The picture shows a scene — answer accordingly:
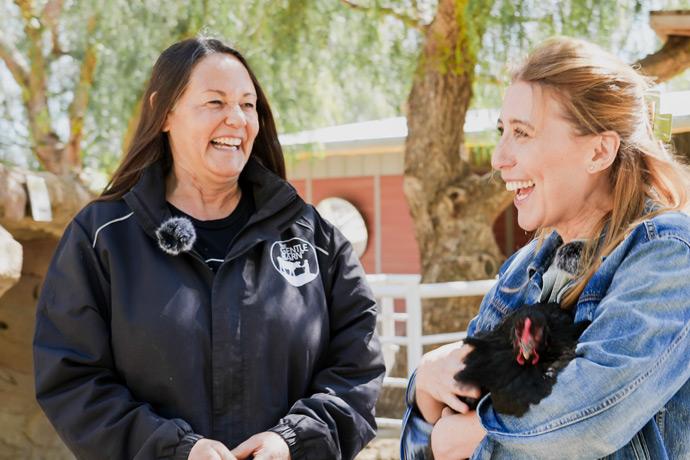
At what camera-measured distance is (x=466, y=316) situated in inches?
297

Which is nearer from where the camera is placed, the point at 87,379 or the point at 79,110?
the point at 87,379

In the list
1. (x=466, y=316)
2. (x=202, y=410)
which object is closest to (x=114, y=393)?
(x=202, y=410)

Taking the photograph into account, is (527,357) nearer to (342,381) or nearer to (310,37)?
(342,381)

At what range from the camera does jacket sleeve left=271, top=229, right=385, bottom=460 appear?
240 cm

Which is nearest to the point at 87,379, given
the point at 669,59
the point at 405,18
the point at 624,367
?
the point at 624,367

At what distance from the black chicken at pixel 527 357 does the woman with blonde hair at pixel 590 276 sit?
0.02 m

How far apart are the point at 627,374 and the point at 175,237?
4.48 ft

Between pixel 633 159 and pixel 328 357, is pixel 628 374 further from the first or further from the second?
pixel 328 357

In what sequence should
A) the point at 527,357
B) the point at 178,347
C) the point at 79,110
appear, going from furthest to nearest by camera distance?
1. the point at 79,110
2. the point at 178,347
3. the point at 527,357

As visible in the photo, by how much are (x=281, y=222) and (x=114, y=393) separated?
2.24 ft

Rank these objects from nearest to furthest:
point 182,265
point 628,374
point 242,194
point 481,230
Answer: point 628,374 < point 182,265 < point 242,194 < point 481,230

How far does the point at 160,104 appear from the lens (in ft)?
8.66

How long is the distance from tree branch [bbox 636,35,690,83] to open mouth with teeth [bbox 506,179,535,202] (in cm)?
586

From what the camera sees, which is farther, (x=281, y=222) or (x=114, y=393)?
(x=281, y=222)
